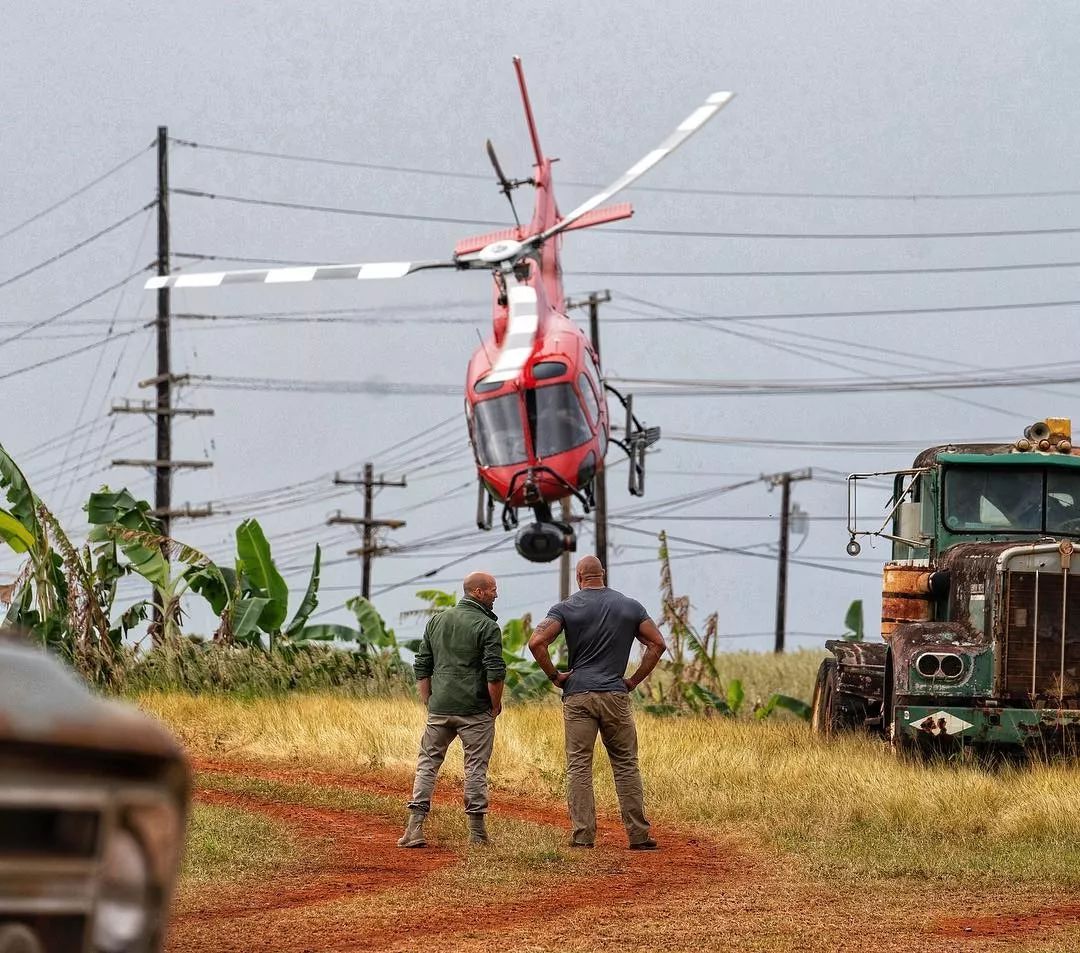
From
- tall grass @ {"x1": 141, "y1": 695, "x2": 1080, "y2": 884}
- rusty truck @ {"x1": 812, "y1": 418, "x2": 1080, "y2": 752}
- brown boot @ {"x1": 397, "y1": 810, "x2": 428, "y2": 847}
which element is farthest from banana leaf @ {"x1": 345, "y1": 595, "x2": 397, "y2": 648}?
brown boot @ {"x1": 397, "y1": 810, "x2": 428, "y2": 847}

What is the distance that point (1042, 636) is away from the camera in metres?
15.9

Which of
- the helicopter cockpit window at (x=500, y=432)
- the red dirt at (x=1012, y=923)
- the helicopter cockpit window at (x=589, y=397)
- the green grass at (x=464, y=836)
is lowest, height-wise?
the green grass at (x=464, y=836)

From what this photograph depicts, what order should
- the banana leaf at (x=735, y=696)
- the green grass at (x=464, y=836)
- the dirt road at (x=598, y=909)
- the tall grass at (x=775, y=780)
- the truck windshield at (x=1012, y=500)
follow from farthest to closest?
the banana leaf at (x=735, y=696)
the truck windshield at (x=1012, y=500)
the tall grass at (x=775, y=780)
the green grass at (x=464, y=836)
the dirt road at (x=598, y=909)

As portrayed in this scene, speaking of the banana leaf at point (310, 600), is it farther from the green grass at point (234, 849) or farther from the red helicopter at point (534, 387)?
the green grass at point (234, 849)

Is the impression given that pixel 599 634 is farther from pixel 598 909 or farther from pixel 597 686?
pixel 598 909

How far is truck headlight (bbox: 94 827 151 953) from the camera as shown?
10.1 feet

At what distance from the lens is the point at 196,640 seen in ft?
84.0

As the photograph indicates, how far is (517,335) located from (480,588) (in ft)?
47.2

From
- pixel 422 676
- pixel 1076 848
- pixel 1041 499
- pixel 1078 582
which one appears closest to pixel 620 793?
pixel 422 676

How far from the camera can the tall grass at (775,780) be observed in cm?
1203

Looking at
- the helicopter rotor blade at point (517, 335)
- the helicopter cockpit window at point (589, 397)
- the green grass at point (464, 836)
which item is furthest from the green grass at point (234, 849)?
the helicopter cockpit window at point (589, 397)

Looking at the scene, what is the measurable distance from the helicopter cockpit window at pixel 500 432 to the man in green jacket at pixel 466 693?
1367 cm

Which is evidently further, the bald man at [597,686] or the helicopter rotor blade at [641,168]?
the helicopter rotor blade at [641,168]

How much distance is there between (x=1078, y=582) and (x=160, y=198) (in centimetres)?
2866
